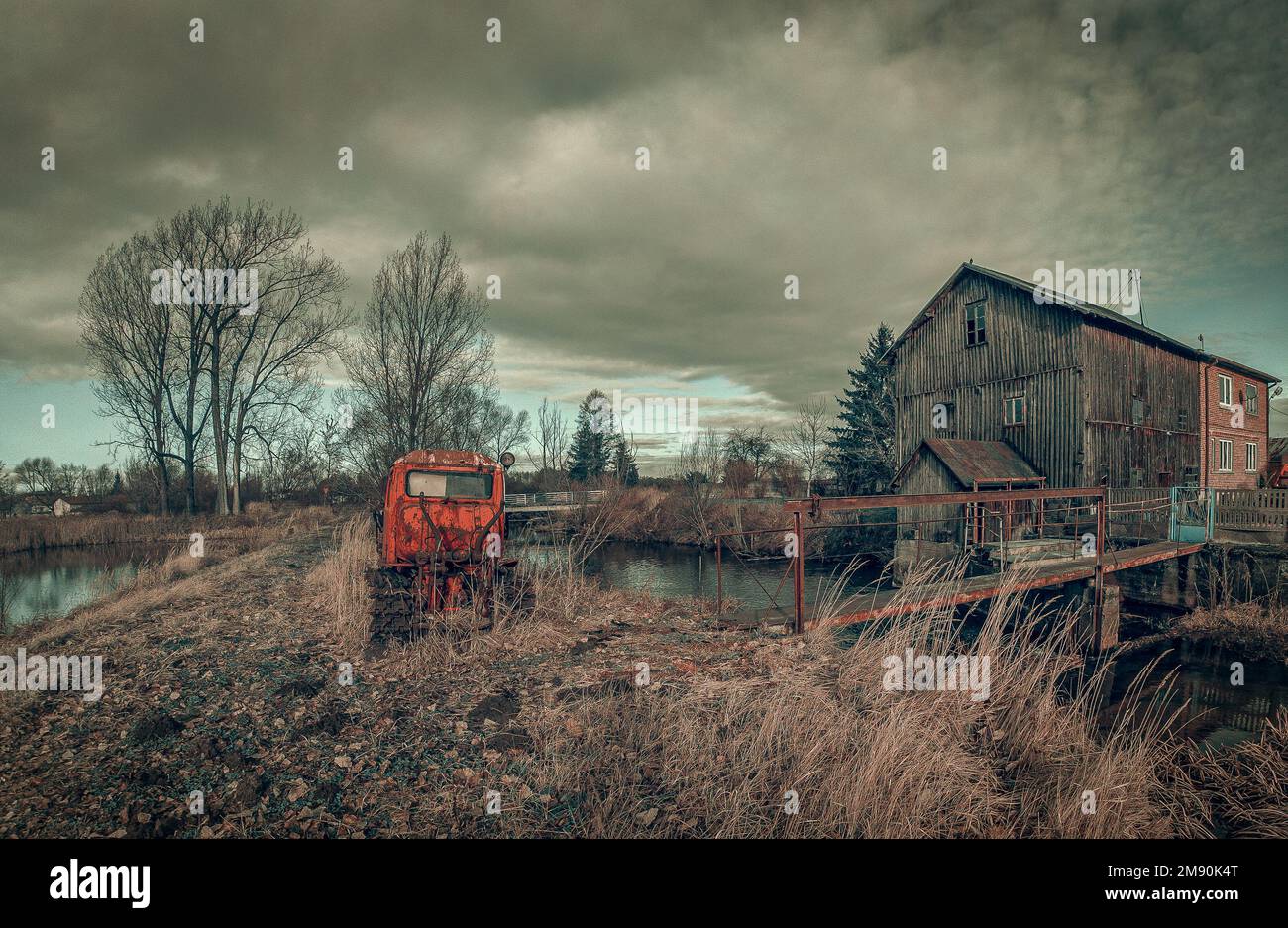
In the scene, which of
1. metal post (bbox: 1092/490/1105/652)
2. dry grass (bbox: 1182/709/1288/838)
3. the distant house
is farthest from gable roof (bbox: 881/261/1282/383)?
dry grass (bbox: 1182/709/1288/838)

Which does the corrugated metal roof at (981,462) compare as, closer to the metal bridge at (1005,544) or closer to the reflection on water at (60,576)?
the metal bridge at (1005,544)

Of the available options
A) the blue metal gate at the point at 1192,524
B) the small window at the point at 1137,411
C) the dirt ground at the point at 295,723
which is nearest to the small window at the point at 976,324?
the small window at the point at 1137,411

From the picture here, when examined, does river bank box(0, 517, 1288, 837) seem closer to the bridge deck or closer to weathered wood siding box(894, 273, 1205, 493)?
the bridge deck

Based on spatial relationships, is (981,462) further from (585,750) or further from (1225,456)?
(585,750)

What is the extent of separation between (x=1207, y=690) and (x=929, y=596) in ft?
17.7

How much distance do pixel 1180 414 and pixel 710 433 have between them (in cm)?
2087

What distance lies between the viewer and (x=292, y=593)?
37.7 ft

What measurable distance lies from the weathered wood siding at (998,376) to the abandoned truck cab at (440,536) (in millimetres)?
14787

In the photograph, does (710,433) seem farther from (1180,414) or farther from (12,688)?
(12,688)

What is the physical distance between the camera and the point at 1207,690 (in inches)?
362

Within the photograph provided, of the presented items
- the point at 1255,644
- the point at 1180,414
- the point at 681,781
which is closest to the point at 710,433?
the point at 1180,414

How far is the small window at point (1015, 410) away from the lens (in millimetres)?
18438

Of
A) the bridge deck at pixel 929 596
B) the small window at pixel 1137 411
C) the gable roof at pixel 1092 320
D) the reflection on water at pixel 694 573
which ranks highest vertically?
the gable roof at pixel 1092 320

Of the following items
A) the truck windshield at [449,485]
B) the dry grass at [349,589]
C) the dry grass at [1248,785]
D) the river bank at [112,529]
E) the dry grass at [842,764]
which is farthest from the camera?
the river bank at [112,529]
